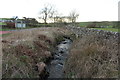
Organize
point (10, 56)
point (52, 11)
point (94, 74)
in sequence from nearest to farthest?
1. point (94, 74)
2. point (10, 56)
3. point (52, 11)

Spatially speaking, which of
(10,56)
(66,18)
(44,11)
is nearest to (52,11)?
(44,11)

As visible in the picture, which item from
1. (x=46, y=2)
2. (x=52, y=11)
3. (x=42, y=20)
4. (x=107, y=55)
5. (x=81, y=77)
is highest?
(x=46, y=2)

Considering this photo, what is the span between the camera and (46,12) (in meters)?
32.3

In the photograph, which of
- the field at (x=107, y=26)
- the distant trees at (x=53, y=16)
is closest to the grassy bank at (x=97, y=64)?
the field at (x=107, y=26)

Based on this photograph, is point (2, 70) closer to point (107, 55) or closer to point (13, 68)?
point (13, 68)

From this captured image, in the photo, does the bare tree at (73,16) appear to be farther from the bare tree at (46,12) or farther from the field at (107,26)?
the field at (107,26)

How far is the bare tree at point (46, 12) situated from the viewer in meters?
32.0

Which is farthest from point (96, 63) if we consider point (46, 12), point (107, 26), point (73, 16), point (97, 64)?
point (46, 12)

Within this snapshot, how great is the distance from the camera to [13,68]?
3672 millimetres

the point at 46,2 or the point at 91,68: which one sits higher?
the point at 46,2

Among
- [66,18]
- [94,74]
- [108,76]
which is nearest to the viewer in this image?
[108,76]

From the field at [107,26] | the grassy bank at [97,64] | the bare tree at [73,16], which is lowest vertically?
the grassy bank at [97,64]

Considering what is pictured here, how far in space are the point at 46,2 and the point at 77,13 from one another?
10.3m

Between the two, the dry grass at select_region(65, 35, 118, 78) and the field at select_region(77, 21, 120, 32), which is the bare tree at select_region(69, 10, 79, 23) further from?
the dry grass at select_region(65, 35, 118, 78)
